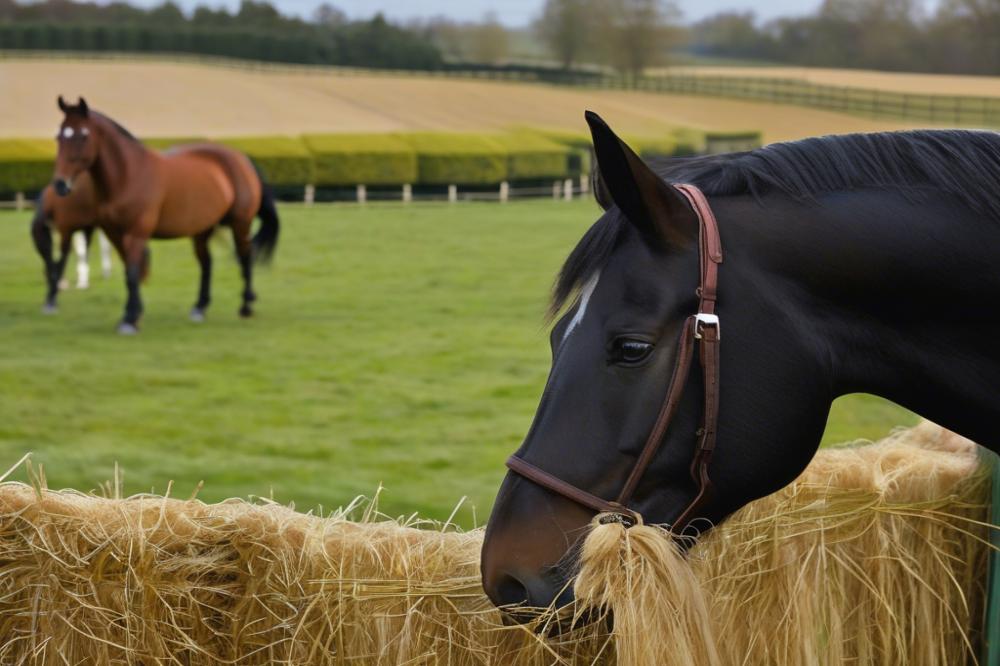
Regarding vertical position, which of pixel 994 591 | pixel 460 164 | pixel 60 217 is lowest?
pixel 460 164

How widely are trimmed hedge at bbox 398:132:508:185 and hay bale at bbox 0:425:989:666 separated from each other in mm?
28801

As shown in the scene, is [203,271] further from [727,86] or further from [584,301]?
[727,86]

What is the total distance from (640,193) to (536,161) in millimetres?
31371

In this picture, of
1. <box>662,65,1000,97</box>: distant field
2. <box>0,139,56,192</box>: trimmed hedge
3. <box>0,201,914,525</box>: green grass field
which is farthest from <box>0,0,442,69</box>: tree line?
<box>0,201,914,525</box>: green grass field

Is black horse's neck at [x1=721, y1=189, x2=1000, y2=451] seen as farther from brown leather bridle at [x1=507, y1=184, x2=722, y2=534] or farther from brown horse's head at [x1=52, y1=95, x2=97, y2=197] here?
brown horse's head at [x1=52, y1=95, x2=97, y2=197]

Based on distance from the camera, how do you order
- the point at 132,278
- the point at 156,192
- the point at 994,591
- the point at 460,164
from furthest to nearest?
the point at 460,164, the point at 156,192, the point at 132,278, the point at 994,591

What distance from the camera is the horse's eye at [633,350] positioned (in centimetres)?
177

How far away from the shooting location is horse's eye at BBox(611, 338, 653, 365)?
177 centimetres

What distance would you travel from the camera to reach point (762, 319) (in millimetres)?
1815

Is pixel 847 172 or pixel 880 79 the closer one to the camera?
pixel 847 172

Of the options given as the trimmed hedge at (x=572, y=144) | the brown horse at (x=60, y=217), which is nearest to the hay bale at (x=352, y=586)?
the brown horse at (x=60, y=217)

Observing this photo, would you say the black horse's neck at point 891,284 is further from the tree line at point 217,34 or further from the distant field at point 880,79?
the tree line at point 217,34

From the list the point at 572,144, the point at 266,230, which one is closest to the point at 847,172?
the point at 266,230

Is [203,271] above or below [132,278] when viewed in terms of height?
below
